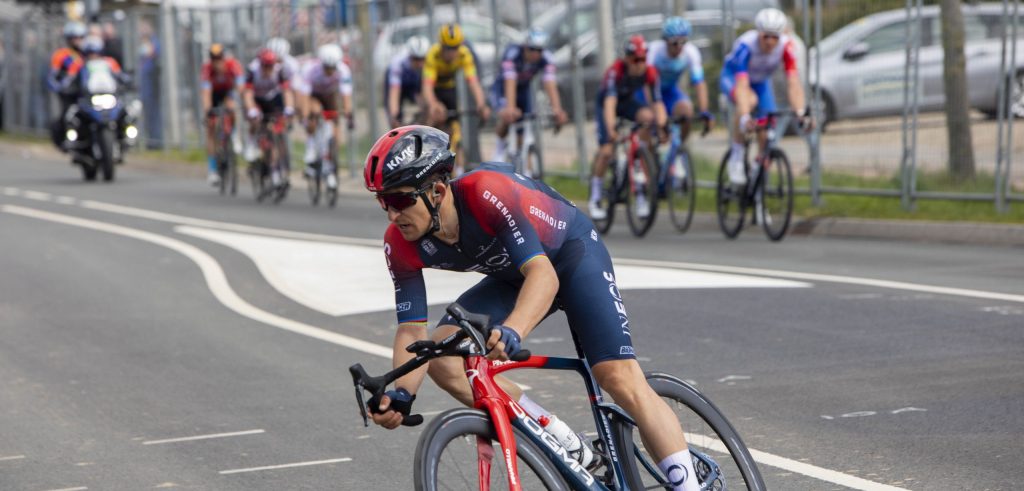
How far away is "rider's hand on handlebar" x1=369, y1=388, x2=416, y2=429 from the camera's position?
16.3 ft

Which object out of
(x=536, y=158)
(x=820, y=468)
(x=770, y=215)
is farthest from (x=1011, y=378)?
(x=536, y=158)

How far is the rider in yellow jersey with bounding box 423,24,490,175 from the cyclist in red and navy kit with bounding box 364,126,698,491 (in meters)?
13.1

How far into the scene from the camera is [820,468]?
6820 mm

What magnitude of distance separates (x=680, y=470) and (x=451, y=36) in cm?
1357

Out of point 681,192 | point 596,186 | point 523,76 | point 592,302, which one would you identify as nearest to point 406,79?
point 523,76

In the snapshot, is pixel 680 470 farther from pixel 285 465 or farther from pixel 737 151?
pixel 737 151

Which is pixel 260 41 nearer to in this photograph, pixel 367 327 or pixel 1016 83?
pixel 1016 83

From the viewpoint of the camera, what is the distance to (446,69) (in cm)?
1911

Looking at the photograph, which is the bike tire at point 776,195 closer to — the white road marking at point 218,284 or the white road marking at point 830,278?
the white road marking at point 830,278

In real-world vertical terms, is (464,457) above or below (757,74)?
below

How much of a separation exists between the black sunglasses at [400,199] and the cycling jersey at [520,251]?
0.73 feet

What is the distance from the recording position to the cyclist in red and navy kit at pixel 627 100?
1617 centimetres

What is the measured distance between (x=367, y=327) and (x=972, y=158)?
744 cm

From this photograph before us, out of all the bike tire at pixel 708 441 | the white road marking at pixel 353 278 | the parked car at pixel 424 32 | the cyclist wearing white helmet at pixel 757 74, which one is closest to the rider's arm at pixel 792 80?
the cyclist wearing white helmet at pixel 757 74
